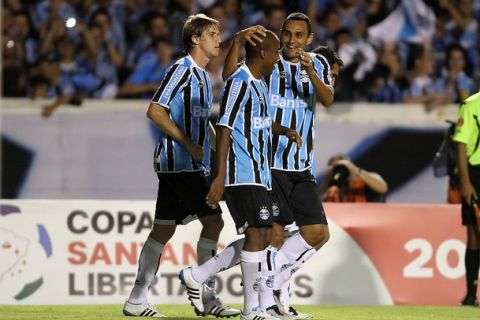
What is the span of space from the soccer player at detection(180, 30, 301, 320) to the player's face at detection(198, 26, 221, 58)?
32.0 inches

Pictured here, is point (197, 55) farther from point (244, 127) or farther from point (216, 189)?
point (216, 189)

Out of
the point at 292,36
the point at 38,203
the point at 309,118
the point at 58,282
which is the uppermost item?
the point at 292,36

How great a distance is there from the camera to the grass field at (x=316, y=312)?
9109mm

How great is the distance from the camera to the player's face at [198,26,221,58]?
8688 mm

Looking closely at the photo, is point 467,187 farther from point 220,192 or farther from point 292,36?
point 220,192

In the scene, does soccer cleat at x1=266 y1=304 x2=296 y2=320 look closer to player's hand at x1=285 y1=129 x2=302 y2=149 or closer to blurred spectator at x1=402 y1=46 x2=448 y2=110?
player's hand at x1=285 y1=129 x2=302 y2=149

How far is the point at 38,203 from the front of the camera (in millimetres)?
10812

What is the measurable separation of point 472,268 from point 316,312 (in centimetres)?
167

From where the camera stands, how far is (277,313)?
8227 mm

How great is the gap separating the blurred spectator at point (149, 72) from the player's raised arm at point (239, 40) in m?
5.43

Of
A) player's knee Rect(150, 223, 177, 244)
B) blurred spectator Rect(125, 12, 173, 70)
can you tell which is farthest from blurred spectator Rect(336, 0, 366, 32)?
player's knee Rect(150, 223, 177, 244)

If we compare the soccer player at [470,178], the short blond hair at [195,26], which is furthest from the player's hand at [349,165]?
the short blond hair at [195,26]

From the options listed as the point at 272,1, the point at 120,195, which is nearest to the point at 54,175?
the point at 120,195

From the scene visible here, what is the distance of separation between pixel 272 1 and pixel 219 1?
63 centimetres
